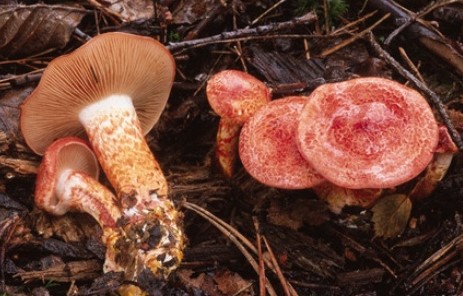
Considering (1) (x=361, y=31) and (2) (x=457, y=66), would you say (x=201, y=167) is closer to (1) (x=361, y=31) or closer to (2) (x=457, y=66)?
(1) (x=361, y=31)

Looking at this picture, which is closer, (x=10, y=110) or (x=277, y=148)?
(x=277, y=148)

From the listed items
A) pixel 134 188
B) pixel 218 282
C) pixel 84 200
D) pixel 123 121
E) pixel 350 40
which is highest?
pixel 350 40

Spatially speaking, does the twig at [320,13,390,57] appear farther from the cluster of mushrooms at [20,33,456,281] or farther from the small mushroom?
the small mushroom

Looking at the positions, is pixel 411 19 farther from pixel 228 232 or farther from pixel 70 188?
pixel 70 188

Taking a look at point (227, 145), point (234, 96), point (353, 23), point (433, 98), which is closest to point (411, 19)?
point (353, 23)

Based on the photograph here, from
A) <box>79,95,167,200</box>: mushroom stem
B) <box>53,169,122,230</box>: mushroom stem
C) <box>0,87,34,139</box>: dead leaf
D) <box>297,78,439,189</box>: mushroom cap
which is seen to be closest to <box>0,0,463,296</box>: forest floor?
<box>0,87,34,139</box>: dead leaf

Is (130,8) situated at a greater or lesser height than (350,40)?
greater

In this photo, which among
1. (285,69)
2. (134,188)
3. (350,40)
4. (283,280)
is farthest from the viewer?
(350,40)
